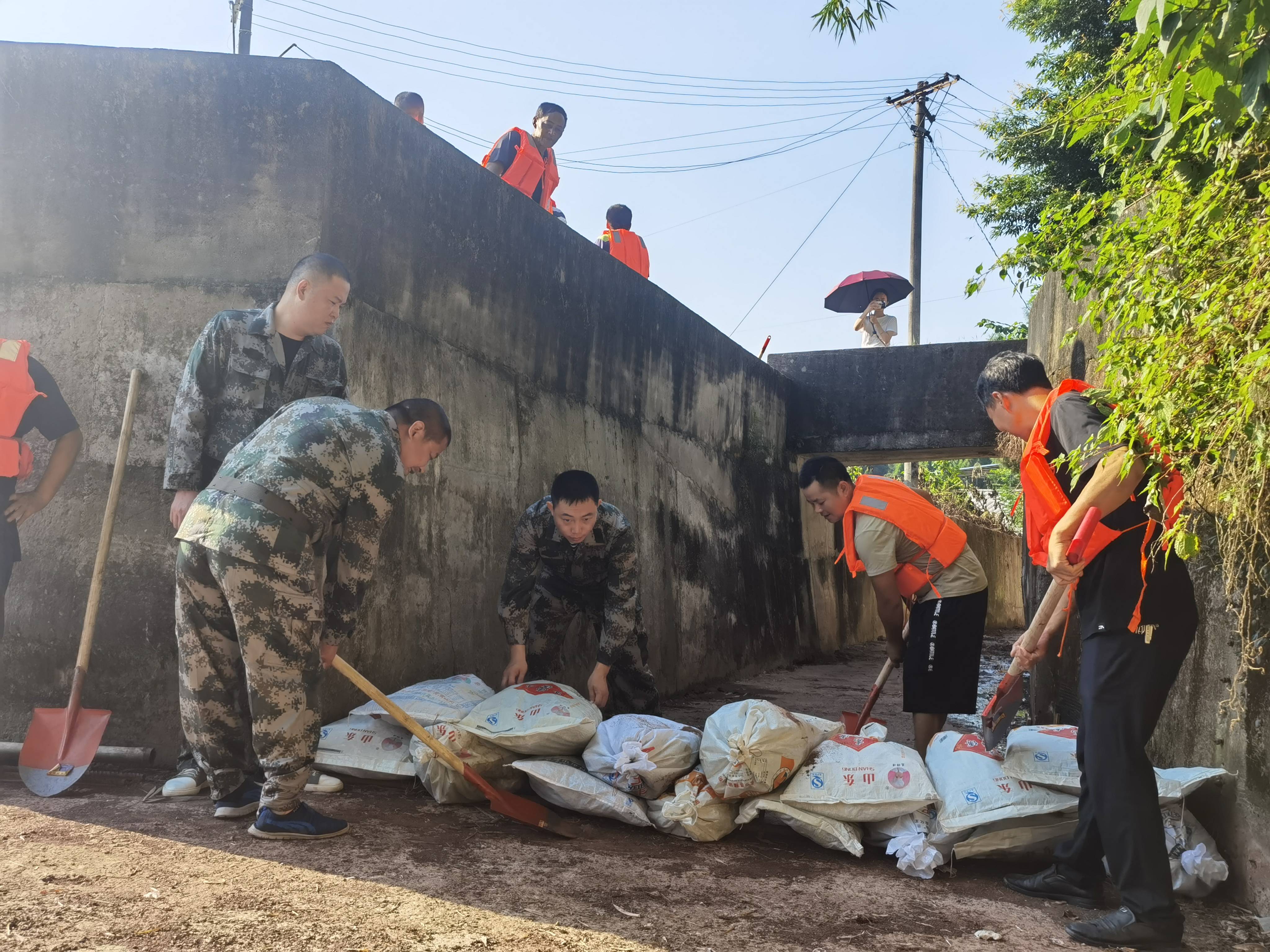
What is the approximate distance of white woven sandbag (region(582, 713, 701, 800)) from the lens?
9.96ft

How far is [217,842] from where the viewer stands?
8.12ft

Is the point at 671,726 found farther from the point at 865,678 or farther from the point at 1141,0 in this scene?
the point at 865,678

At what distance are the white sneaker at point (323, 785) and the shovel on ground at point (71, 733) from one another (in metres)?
0.67

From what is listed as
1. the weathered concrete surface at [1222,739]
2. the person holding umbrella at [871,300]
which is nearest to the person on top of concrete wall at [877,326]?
the person holding umbrella at [871,300]

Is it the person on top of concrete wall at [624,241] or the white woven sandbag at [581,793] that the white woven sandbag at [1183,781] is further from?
the person on top of concrete wall at [624,241]

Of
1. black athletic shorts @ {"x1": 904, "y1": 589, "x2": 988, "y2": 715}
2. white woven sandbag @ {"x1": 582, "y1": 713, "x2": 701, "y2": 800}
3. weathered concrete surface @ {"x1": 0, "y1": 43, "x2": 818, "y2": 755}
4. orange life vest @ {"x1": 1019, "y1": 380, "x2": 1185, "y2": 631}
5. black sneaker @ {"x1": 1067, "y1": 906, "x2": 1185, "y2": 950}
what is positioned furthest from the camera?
black athletic shorts @ {"x1": 904, "y1": 589, "x2": 988, "y2": 715}

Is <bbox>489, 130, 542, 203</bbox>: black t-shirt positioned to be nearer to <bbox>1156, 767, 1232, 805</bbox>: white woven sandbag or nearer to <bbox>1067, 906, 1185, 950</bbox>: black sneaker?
<bbox>1156, 767, 1232, 805</bbox>: white woven sandbag

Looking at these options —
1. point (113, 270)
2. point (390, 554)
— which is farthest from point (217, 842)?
point (113, 270)

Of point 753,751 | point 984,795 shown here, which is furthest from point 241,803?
point 984,795

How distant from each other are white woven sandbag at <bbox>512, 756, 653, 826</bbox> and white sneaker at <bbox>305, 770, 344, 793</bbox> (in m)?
0.60

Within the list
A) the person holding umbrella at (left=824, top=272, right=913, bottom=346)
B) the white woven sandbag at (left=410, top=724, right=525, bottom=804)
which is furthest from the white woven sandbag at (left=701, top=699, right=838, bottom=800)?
the person holding umbrella at (left=824, top=272, right=913, bottom=346)

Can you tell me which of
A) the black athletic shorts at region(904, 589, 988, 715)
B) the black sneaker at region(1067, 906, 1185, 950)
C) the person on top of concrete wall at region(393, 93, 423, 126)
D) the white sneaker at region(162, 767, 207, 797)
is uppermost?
the person on top of concrete wall at region(393, 93, 423, 126)

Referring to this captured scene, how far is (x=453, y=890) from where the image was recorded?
2285 millimetres

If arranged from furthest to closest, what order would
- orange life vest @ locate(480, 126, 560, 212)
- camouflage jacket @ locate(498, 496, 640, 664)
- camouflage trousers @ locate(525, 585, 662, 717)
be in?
orange life vest @ locate(480, 126, 560, 212), camouflage trousers @ locate(525, 585, 662, 717), camouflage jacket @ locate(498, 496, 640, 664)
